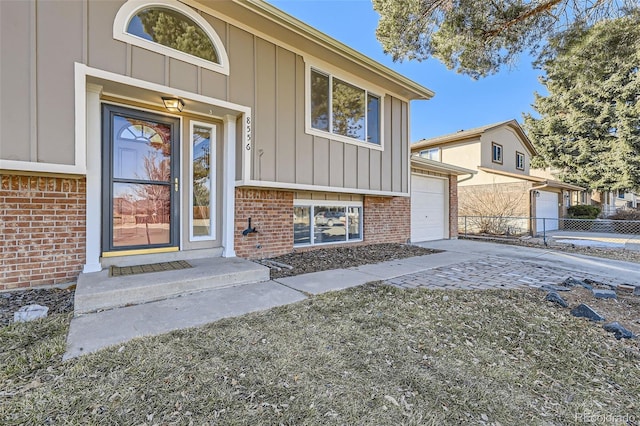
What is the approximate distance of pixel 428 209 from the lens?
9.91 m

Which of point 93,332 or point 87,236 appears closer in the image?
point 93,332

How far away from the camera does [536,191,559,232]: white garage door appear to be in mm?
15711

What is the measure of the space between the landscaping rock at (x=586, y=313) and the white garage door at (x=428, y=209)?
5903mm

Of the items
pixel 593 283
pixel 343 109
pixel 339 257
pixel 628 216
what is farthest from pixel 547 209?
pixel 339 257

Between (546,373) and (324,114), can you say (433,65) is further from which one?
(546,373)

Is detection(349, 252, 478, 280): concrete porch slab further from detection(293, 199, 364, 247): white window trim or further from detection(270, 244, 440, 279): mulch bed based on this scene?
detection(293, 199, 364, 247): white window trim

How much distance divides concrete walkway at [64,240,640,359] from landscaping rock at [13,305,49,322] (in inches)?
14.4

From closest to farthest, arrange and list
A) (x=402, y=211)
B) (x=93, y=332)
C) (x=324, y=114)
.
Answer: (x=93, y=332) < (x=324, y=114) < (x=402, y=211)

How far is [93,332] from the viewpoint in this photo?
254 centimetres

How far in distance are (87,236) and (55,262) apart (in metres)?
0.44

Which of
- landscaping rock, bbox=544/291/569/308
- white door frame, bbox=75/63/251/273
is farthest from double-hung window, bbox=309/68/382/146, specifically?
landscaping rock, bbox=544/291/569/308

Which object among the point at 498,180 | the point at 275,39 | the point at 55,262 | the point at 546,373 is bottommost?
the point at 546,373

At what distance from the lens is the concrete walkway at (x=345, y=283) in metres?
2.66

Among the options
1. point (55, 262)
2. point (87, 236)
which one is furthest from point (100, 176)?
point (55, 262)
